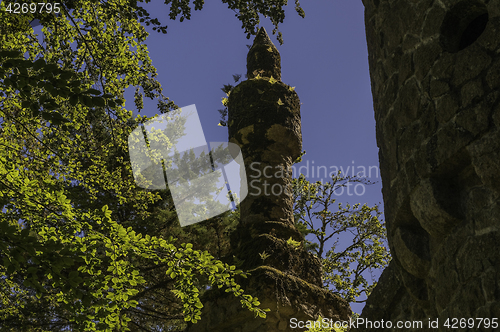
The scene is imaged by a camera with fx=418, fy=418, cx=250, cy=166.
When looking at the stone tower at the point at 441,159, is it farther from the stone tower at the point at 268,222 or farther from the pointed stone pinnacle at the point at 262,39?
the pointed stone pinnacle at the point at 262,39

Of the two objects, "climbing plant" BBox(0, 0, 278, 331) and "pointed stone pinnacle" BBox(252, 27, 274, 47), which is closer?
"climbing plant" BBox(0, 0, 278, 331)

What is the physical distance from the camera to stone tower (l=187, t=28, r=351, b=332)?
550cm

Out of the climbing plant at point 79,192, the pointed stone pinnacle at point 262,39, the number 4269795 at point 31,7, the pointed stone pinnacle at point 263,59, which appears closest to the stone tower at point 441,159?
the climbing plant at point 79,192

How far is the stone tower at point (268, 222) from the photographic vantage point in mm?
5500

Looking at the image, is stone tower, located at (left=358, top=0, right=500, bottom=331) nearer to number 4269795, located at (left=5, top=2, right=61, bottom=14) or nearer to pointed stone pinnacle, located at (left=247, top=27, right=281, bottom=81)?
pointed stone pinnacle, located at (left=247, top=27, right=281, bottom=81)

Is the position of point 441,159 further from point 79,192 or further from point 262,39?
point 79,192

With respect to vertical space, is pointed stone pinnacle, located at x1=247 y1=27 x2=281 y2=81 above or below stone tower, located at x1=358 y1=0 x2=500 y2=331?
above

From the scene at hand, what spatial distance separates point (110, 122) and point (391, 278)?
18.5 ft

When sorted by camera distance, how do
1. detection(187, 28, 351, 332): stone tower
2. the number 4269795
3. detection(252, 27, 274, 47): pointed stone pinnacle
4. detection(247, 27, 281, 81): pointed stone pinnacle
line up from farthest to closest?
detection(252, 27, 274, 47): pointed stone pinnacle, detection(247, 27, 281, 81): pointed stone pinnacle, the number 4269795, detection(187, 28, 351, 332): stone tower

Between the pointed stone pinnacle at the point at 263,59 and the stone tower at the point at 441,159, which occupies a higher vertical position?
the pointed stone pinnacle at the point at 263,59

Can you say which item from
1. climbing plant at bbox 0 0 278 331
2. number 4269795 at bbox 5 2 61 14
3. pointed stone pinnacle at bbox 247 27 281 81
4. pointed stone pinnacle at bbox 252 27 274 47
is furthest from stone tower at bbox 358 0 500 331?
pointed stone pinnacle at bbox 252 27 274 47

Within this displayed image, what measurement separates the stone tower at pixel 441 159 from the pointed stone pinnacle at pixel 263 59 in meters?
4.88

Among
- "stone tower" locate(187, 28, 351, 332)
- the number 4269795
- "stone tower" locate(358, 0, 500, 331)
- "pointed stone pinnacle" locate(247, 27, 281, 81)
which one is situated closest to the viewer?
"stone tower" locate(358, 0, 500, 331)

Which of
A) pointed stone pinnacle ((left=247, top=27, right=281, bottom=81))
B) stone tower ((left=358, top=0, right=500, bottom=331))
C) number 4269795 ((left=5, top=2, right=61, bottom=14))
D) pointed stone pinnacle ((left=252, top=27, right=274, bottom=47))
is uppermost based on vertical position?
pointed stone pinnacle ((left=252, top=27, right=274, bottom=47))
